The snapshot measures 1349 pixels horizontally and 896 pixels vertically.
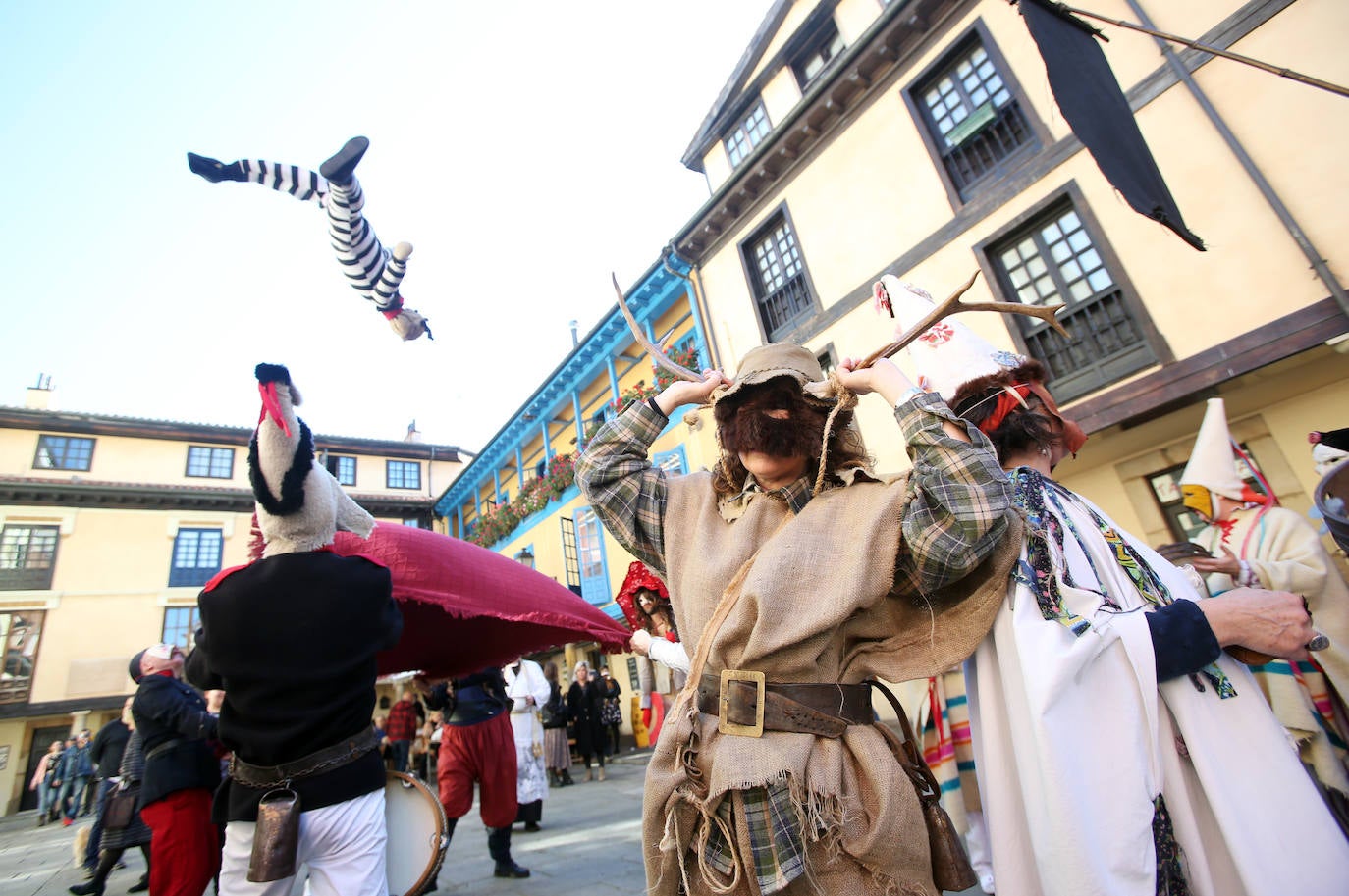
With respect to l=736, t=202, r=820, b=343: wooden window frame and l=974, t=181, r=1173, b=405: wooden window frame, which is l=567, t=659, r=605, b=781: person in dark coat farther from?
l=974, t=181, r=1173, b=405: wooden window frame

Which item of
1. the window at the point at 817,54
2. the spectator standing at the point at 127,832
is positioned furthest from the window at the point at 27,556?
the window at the point at 817,54

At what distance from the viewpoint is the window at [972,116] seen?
7.84 m

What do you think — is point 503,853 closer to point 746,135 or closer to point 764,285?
point 764,285

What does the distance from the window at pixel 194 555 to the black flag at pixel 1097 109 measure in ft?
86.3

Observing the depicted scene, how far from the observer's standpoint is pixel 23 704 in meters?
17.8

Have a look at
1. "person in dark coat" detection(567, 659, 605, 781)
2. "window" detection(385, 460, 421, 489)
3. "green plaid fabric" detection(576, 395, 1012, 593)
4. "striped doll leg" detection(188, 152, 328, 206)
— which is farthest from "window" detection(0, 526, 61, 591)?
"green plaid fabric" detection(576, 395, 1012, 593)

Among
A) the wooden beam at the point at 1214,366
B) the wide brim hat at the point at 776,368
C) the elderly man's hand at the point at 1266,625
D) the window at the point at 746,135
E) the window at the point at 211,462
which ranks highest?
the window at the point at 211,462

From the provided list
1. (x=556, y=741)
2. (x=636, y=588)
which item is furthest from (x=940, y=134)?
(x=556, y=741)

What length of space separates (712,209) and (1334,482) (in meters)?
10.6

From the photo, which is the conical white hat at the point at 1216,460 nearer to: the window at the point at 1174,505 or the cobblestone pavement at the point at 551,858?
the cobblestone pavement at the point at 551,858

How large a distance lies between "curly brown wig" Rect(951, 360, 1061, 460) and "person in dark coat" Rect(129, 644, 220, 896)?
13.5 ft

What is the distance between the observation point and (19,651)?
18.3 meters

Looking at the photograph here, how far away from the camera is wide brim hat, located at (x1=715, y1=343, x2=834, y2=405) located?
65.9 inches

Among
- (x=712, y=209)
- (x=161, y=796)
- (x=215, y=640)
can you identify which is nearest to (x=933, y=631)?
(x=215, y=640)
